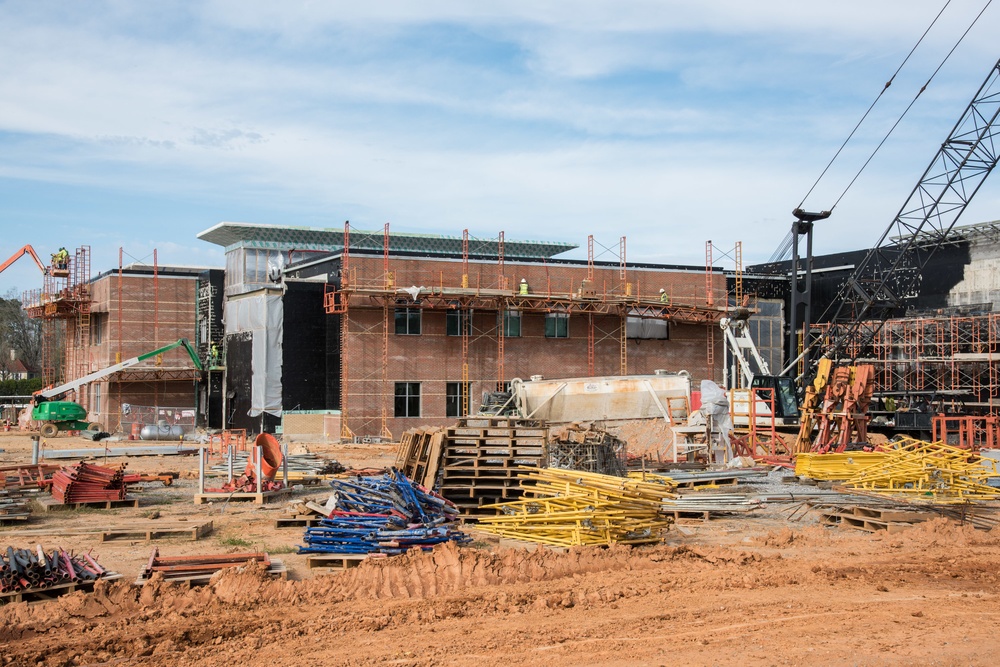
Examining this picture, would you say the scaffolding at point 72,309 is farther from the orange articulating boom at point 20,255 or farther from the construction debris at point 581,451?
the construction debris at point 581,451

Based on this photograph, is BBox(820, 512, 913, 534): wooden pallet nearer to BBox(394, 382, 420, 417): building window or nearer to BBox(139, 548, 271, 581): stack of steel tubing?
BBox(139, 548, 271, 581): stack of steel tubing

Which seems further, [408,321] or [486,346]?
[486,346]

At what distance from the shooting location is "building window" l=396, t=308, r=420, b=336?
145ft

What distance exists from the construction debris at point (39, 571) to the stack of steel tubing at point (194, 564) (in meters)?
0.72

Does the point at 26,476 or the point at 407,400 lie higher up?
the point at 407,400

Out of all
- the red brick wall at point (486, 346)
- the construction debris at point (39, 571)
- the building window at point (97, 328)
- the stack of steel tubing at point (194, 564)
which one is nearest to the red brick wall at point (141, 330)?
the building window at point (97, 328)

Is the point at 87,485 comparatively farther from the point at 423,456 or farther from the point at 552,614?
the point at 552,614

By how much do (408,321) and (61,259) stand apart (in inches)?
1002

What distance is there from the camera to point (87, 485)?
71.6 ft

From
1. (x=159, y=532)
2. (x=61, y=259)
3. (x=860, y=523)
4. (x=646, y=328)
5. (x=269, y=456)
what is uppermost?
(x=61, y=259)

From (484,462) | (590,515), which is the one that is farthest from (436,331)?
(590,515)

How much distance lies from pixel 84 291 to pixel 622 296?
31.8 metres

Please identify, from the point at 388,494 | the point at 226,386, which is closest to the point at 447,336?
the point at 226,386

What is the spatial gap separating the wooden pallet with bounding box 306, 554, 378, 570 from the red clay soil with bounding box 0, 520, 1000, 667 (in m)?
0.77
